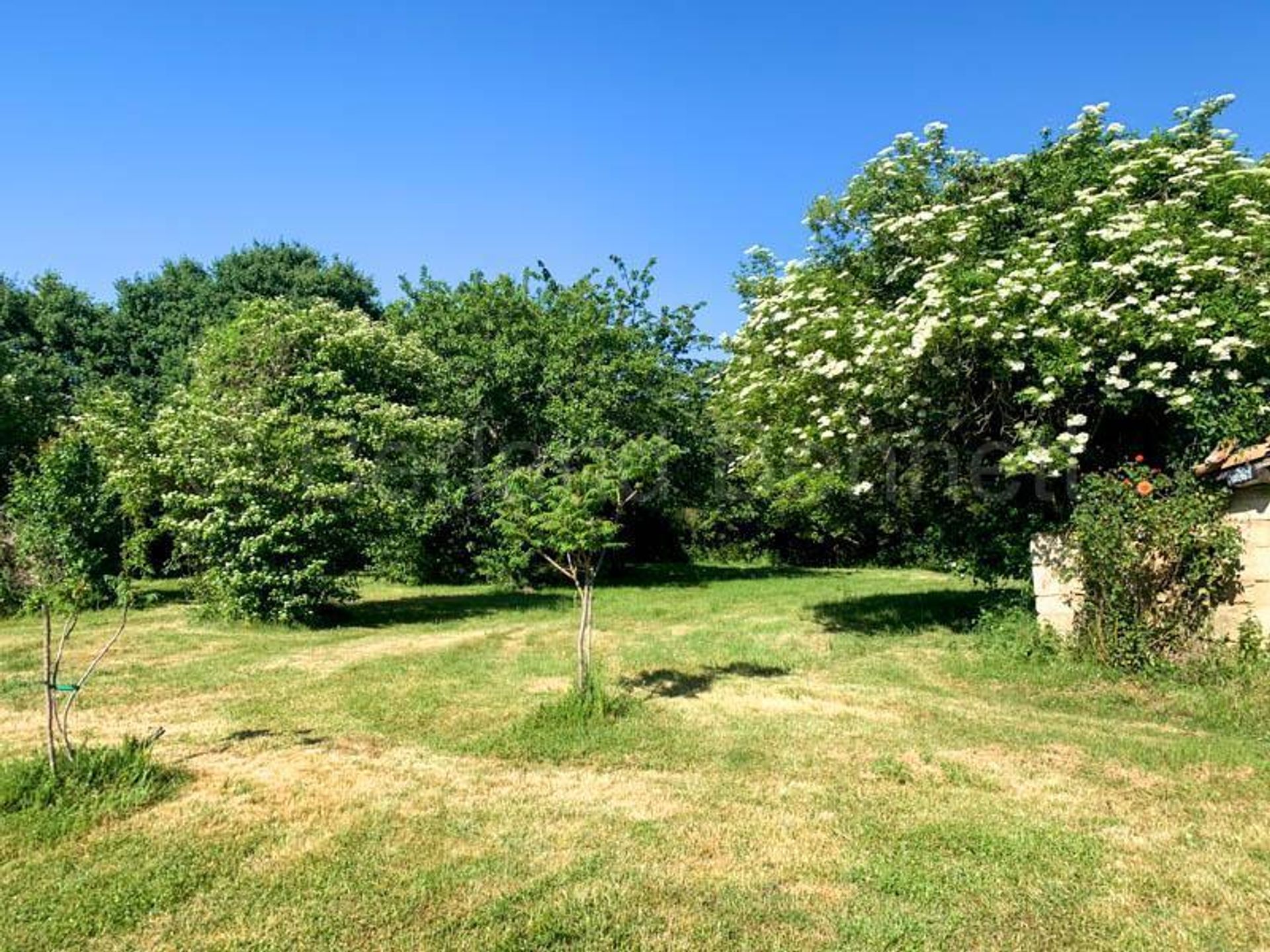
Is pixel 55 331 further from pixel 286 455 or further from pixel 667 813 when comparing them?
pixel 667 813

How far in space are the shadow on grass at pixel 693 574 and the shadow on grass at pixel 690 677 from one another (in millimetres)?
10860

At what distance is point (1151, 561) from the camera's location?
8094 mm

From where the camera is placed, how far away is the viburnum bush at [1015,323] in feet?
26.8

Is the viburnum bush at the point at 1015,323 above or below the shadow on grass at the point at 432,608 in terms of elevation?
above

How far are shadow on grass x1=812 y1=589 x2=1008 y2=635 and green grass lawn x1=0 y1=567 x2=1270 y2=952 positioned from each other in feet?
7.83

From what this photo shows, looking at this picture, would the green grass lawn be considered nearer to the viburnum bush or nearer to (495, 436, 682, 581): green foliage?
(495, 436, 682, 581): green foliage

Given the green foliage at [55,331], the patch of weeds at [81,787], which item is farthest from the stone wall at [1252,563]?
the green foliage at [55,331]

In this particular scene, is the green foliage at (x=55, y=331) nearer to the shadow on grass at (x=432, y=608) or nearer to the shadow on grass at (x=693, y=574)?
the shadow on grass at (x=432, y=608)

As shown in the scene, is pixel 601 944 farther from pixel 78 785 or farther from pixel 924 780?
pixel 78 785

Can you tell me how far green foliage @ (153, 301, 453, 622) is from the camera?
12.5 meters

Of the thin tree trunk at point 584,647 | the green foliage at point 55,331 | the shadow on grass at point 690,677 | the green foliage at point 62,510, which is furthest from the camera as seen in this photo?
the green foliage at point 55,331

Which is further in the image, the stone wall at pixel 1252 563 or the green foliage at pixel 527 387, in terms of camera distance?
the green foliage at pixel 527 387

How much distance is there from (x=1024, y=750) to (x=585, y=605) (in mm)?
3823

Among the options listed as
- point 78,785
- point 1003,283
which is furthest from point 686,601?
point 78,785
